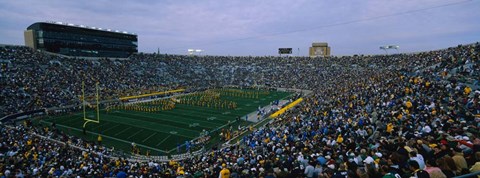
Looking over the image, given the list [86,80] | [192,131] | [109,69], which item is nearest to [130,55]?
[109,69]

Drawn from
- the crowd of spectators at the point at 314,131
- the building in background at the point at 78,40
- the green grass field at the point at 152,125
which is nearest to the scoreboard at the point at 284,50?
the crowd of spectators at the point at 314,131

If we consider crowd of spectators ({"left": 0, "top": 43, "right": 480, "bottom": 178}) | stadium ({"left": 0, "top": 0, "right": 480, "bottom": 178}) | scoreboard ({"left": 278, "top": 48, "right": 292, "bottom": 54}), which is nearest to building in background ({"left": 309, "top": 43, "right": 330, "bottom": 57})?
scoreboard ({"left": 278, "top": 48, "right": 292, "bottom": 54})

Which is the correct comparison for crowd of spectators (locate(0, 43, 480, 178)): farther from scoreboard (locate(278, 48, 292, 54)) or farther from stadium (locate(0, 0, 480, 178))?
scoreboard (locate(278, 48, 292, 54))

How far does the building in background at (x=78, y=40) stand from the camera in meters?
42.0

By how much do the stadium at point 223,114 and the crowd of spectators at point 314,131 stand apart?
53 millimetres

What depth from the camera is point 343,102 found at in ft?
59.9

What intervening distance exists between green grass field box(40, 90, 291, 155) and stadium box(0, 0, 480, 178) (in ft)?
0.37

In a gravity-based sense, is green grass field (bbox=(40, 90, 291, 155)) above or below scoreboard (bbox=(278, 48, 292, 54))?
below

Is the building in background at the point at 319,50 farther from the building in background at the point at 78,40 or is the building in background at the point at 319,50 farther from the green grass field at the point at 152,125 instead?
the green grass field at the point at 152,125

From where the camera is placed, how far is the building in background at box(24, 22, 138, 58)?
138 ft

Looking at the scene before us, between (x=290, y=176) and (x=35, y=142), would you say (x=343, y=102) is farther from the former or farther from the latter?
(x=35, y=142)

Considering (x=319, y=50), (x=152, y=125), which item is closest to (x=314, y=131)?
(x=152, y=125)

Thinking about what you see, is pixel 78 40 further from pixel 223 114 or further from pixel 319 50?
pixel 319 50

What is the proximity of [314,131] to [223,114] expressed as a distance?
17488 millimetres
